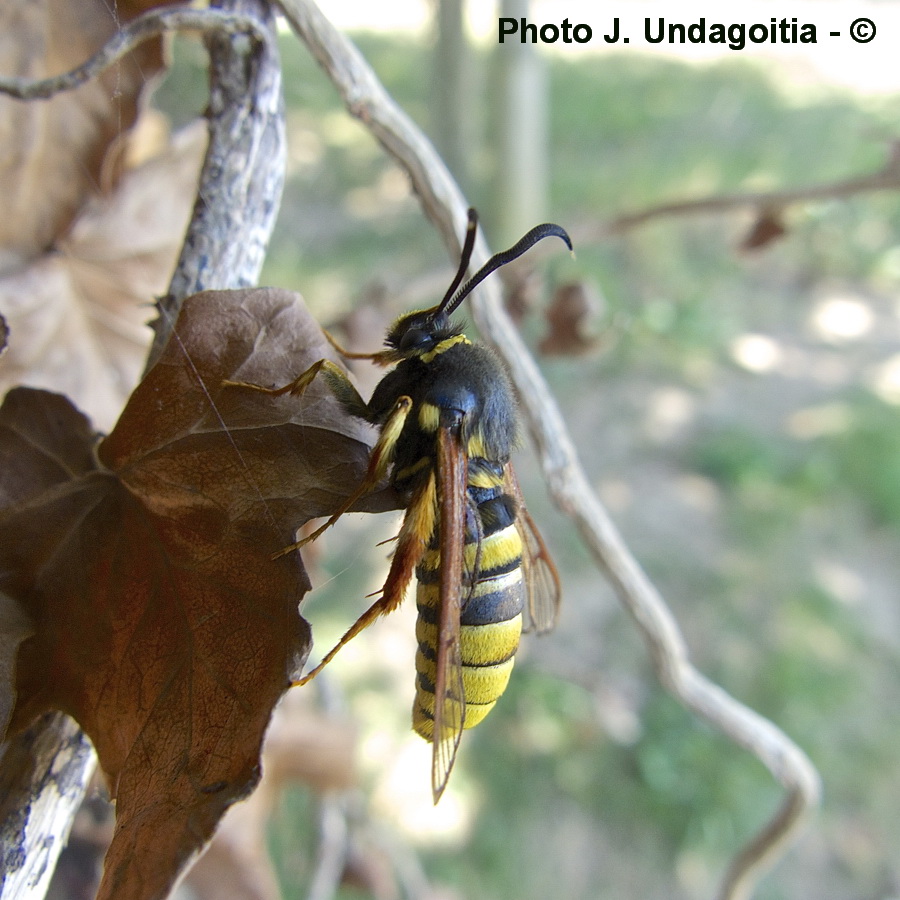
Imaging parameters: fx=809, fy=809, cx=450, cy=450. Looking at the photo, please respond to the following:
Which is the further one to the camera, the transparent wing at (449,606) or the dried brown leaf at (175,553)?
the transparent wing at (449,606)

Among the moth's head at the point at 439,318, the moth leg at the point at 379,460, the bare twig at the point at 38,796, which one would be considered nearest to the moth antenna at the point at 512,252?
the moth's head at the point at 439,318

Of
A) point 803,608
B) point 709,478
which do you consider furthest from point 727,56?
point 803,608

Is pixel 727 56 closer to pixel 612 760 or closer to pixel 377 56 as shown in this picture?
pixel 377 56

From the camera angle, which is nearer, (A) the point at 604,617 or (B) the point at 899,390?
(A) the point at 604,617

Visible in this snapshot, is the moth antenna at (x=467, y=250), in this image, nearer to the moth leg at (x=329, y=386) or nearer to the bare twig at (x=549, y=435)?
the bare twig at (x=549, y=435)

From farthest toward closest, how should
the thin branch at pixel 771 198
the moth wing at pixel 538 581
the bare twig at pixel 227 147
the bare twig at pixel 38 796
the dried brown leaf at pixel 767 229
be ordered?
the dried brown leaf at pixel 767 229, the thin branch at pixel 771 198, the moth wing at pixel 538 581, the bare twig at pixel 227 147, the bare twig at pixel 38 796

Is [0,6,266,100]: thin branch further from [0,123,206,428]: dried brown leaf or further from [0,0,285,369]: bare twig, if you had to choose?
[0,123,206,428]: dried brown leaf
